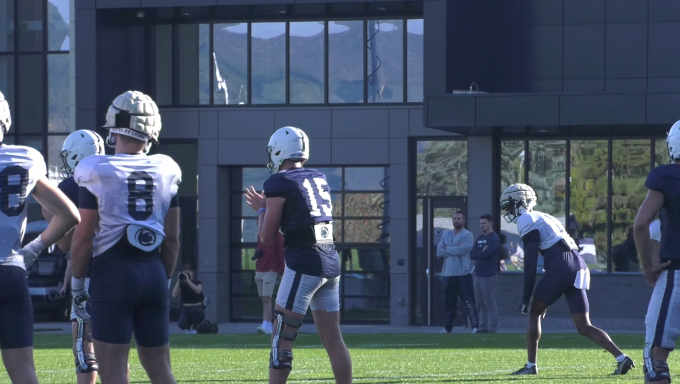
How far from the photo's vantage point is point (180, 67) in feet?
83.6

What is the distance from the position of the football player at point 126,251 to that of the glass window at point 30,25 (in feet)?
72.0

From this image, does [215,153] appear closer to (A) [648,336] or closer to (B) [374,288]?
(B) [374,288]

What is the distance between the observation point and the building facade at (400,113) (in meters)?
22.7

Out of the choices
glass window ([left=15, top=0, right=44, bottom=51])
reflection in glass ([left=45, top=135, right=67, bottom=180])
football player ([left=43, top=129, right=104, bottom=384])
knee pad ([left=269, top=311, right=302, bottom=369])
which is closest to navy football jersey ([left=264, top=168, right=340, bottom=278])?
knee pad ([left=269, top=311, right=302, bottom=369])

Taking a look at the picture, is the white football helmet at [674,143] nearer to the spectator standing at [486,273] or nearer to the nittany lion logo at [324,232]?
the nittany lion logo at [324,232]

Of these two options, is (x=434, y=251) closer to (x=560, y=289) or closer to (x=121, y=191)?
(x=560, y=289)

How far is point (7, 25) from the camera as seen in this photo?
89.1 feet

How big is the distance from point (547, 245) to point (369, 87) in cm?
1395

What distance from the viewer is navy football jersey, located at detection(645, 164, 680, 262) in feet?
21.6

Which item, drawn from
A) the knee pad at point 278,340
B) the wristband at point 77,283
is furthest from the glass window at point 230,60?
the wristband at point 77,283

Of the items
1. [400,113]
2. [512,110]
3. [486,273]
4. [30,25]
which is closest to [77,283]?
[486,273]

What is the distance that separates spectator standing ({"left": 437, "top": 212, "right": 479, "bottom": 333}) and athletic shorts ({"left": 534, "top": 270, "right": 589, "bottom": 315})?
9816 millimetres

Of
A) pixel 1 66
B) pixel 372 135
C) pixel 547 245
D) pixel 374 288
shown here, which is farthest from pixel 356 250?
pixel 547 245

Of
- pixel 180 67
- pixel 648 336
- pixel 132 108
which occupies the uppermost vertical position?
pixel 180 67
